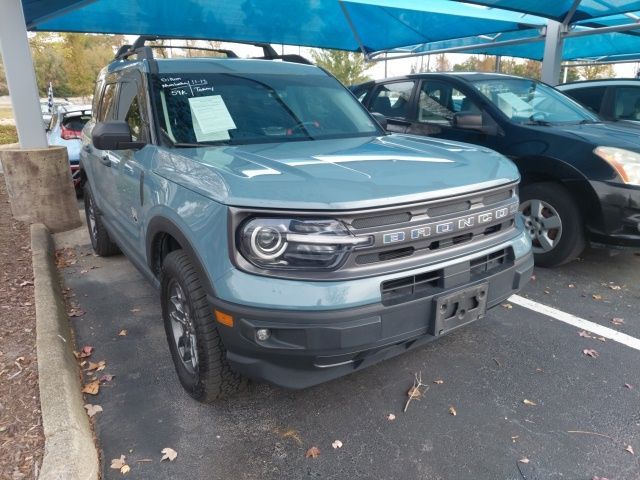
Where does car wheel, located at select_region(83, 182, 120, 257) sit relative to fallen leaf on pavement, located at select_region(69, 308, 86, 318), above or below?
above

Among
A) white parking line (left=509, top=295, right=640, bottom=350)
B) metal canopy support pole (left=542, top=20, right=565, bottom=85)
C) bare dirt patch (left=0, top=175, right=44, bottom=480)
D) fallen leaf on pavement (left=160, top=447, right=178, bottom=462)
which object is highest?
metal canopy support pole (left=542, top=20, right=565, bottom=85)

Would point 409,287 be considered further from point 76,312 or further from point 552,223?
point 76,312

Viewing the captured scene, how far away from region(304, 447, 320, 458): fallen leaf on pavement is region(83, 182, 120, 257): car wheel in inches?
131

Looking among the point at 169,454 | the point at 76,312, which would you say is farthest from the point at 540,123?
the point at 76,312

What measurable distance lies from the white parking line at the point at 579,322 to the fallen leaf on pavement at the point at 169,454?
8.84 ft

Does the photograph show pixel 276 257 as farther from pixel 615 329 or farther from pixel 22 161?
pixel 22 161

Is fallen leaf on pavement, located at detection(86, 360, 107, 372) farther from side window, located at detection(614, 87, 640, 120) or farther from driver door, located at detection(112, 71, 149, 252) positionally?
side window, located at detection(614, 87, 640, 120)

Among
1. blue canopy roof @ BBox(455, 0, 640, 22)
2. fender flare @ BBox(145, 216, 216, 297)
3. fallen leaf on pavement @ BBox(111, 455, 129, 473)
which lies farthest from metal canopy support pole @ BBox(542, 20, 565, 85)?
fallen leaf on pavement @ BBox(111, 455, 129, 473)

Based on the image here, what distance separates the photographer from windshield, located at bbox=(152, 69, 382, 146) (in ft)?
10.0

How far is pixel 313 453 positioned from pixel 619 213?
3191mm

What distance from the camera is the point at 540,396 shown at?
2838 millimetres

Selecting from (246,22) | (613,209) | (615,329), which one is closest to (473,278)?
(615,329)

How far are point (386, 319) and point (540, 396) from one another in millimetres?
1337

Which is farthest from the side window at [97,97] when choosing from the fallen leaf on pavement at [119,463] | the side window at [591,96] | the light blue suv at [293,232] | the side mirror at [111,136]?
the side window at [591,96]
